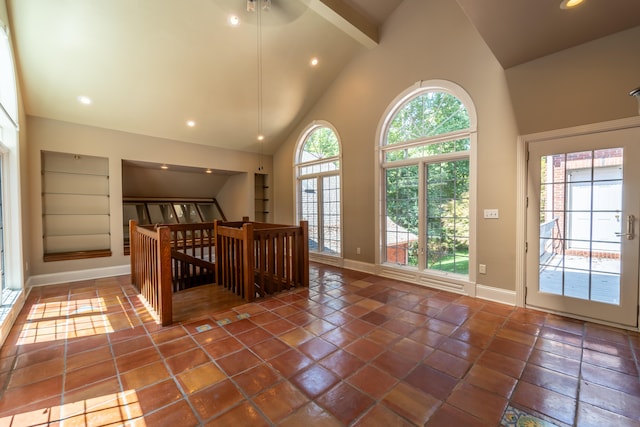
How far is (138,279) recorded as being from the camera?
12.9 ft

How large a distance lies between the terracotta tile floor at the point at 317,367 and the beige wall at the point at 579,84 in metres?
2.17

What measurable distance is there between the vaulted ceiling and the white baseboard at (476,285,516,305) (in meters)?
2.73

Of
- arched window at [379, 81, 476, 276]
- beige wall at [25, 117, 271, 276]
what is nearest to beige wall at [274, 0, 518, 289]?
arched window at [379, 81, 476, 276]

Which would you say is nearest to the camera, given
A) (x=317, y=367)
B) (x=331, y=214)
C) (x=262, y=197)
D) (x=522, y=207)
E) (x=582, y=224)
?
Result: (x=317, y=367)

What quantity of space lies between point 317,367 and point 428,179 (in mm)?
3155

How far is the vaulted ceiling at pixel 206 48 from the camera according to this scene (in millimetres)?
2525

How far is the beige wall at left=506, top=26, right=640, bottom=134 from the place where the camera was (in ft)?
8.42

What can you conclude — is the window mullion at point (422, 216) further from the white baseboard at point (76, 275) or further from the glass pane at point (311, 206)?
the white baseboard at point (76, 275)

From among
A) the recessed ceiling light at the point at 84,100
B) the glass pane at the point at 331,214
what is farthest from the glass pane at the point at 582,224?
the recessed ceiling light at the point at 84,100

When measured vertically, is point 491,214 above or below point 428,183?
below

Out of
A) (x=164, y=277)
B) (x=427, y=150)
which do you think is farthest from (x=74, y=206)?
(x=427, y=150)

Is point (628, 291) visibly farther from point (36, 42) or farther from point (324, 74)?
point (36, 42)

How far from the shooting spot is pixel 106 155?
466 cm

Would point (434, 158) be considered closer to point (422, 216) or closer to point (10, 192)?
point (422, 216)
